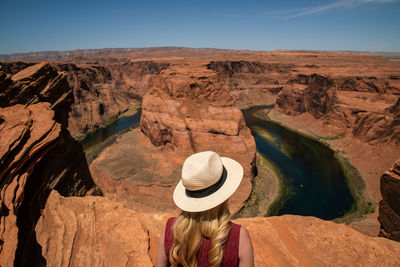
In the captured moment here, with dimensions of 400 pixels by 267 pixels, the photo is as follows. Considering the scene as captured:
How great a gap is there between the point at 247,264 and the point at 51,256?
4.83 m

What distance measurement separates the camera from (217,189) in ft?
8.15

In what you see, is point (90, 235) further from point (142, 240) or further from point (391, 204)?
point (391, 204)

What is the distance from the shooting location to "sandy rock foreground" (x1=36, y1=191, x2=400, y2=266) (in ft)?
15.9

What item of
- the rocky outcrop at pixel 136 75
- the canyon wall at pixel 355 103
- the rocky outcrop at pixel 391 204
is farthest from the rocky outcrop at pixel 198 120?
the rocky outcrop at pixel 136 75

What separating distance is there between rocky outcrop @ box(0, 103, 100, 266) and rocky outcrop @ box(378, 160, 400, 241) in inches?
529

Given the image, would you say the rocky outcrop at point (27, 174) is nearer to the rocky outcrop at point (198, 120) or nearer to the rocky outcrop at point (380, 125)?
the rocky outcrop at point (198, 120)

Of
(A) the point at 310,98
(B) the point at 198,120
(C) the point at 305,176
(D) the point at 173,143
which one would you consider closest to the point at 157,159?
(D) the point at 173,143

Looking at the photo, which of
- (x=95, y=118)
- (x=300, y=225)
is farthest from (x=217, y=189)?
(x=95, y=118)

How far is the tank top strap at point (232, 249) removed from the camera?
2.31 m

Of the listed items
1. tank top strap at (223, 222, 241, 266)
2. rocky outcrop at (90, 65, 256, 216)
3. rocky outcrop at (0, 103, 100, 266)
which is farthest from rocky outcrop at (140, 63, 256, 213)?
tank top strap at (223, 222, 241, 266)

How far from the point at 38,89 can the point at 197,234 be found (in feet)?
42.1

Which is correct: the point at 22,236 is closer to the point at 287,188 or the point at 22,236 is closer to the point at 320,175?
the point at 287,188

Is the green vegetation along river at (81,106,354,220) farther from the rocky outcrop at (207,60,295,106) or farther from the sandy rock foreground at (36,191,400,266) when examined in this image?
the rocky outcrop at (207,60,295,106)

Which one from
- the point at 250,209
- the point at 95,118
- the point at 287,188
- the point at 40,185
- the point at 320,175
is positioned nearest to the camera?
the point at 40,185
